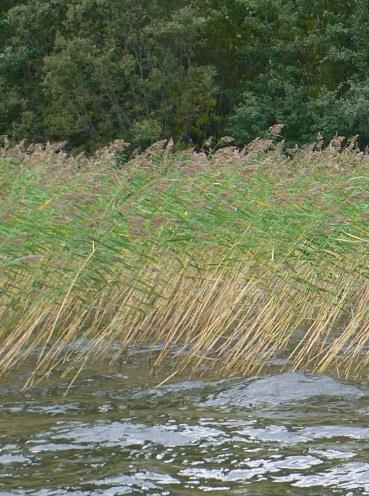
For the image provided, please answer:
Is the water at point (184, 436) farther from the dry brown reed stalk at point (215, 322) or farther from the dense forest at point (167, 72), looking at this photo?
the dense forest at point (167, 72)

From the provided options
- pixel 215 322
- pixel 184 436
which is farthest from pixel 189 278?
pixel 184 436

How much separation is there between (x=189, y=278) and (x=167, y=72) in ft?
79.9

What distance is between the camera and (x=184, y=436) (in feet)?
22.9

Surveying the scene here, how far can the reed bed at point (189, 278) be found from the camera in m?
8.87

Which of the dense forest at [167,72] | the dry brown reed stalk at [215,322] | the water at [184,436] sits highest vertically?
the dense forest at [167,72]

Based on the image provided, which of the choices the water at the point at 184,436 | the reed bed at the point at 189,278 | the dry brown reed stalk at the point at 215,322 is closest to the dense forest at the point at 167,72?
the reed bed at the point at 189,278

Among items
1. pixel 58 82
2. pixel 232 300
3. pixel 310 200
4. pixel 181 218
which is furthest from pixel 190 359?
pixel 58 82

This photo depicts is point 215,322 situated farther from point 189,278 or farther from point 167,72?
point 167,72

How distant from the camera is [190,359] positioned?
9031 mm

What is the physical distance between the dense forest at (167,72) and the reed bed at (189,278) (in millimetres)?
21223

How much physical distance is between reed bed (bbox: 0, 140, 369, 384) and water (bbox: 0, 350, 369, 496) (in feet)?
1.50

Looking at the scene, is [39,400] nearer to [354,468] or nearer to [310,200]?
[354,468]

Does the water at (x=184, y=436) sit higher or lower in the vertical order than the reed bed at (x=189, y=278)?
lower

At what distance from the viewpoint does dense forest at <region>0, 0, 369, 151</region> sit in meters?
32.3
